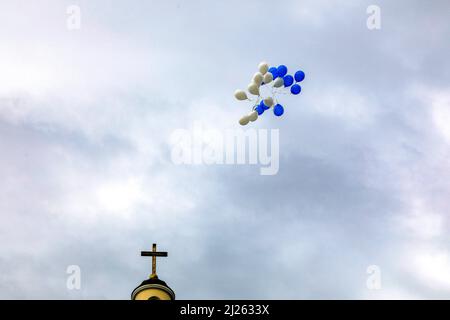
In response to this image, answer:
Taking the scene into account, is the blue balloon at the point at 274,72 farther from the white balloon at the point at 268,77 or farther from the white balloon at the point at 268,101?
the white balloon at the point at 268,101

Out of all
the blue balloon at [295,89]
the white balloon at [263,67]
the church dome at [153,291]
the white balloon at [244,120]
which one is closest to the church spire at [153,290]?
the church dome at [153,291]

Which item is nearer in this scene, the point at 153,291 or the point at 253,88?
the point at 253,88

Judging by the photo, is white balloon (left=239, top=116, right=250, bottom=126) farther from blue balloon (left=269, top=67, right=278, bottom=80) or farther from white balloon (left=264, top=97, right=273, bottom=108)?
blue balloon (left=269, top=67, right=278, bottom=80)

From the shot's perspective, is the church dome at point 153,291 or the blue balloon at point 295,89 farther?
the church dome at point 153,291

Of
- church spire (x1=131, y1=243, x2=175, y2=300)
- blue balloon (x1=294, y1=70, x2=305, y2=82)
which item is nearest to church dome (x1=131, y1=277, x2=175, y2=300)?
church spire (x1=131, y1=243, x2=175, y2=300)

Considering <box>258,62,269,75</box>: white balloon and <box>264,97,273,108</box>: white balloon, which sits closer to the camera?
<box>264,97,273,108</box>: white balloon

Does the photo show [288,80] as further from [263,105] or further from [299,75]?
[263,105]

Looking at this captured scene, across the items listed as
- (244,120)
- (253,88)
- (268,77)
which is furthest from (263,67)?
(244,120)

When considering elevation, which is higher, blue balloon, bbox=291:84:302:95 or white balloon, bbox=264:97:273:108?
blue balloon, bbox=291:84:302:95

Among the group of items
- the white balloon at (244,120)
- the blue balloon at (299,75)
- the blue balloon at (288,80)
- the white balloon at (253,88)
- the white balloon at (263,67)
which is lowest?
the white balloon at (244,120)

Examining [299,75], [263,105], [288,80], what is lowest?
[263,105]

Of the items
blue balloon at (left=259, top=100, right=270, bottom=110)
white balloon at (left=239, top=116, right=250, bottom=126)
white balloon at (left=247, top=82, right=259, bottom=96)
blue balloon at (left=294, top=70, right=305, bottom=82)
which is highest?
blue balloon at (left=294, top=70, right=305, bottom=82)
